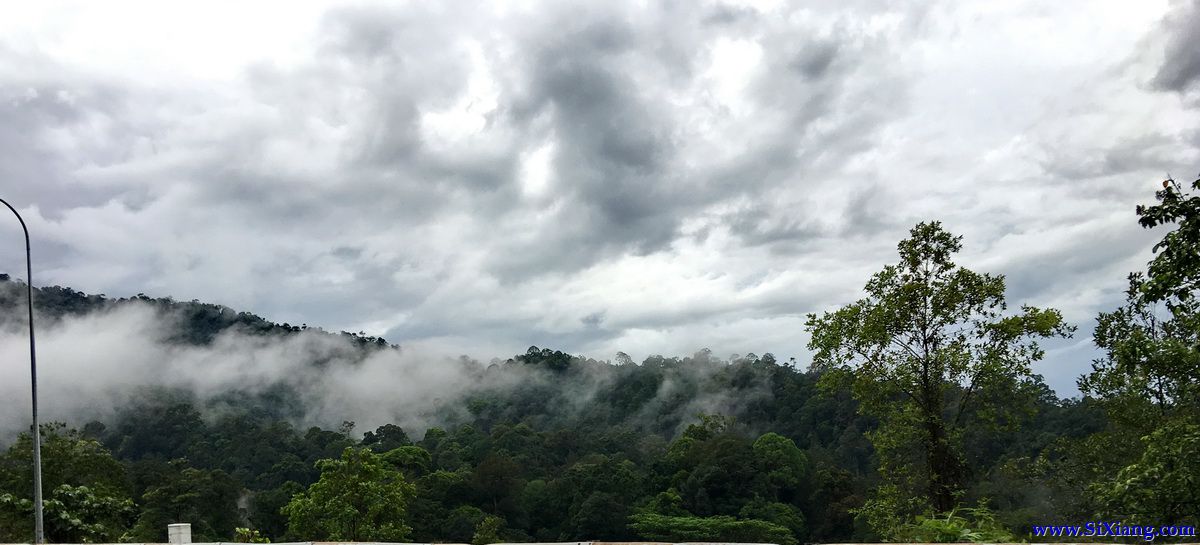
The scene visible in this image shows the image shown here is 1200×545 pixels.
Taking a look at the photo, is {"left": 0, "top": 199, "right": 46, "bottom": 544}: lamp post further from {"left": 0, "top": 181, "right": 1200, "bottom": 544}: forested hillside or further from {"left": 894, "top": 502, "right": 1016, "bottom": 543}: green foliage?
{"left": 894, "top": 502, "right": 1016, "bottom": 543}: green foliage

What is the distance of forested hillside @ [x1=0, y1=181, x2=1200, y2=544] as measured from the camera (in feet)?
57.4

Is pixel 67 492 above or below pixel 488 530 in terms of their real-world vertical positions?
above

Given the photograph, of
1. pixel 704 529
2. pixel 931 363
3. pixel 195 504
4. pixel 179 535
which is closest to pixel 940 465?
pixel 931 363

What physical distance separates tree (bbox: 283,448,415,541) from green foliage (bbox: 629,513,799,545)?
821 inches

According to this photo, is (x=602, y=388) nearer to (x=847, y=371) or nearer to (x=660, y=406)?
(x=660, y=406)

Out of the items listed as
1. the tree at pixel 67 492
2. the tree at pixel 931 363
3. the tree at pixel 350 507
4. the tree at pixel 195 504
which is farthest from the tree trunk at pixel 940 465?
the tree at pixel 195 504

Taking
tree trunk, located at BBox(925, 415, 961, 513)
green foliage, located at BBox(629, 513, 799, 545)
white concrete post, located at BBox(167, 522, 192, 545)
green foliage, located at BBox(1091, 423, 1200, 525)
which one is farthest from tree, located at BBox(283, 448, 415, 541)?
green foliage, located at BBox(1091, 423, 1200, 525)

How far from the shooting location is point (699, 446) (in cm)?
6956

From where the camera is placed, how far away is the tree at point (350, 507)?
132 feet

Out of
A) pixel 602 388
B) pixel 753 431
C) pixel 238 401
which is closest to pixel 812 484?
pixel 753 431

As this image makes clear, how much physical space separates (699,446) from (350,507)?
34.6 meters

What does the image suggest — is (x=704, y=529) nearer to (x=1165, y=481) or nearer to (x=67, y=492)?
(x=67, y=492)

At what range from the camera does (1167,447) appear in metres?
12.8

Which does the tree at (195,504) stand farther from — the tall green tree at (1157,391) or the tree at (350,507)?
the tall green tree at (1157,391)
